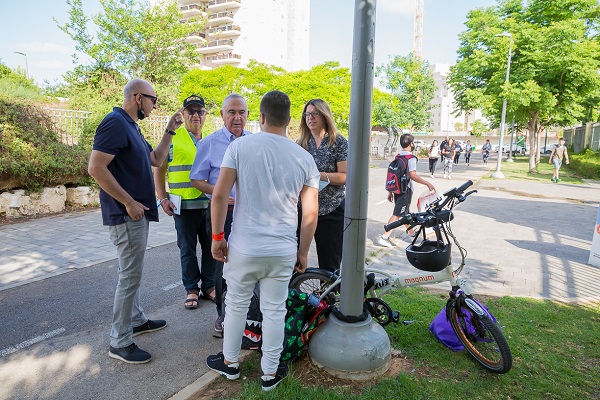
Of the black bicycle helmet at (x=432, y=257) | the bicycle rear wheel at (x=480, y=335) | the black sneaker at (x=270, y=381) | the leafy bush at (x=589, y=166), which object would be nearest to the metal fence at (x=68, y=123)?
the black sneaker at (x=270, y=381)

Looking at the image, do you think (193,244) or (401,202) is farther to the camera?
(401,202)

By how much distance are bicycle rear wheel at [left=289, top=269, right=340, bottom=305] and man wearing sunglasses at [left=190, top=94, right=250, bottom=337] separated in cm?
72

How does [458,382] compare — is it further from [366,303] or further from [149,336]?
[149,336]

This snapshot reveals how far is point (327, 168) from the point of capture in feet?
12.6

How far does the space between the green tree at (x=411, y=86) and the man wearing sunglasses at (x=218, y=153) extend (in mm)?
39213

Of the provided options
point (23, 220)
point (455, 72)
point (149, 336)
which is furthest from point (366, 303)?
point (455, 72)

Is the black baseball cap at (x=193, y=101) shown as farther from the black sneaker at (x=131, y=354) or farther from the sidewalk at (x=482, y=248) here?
the sidewalk at (x=482, y=248)

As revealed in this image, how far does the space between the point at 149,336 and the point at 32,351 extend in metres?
0.94

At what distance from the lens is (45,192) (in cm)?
940

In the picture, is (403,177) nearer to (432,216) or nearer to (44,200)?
(432,216)

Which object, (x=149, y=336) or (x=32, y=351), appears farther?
(x=149, y=336)

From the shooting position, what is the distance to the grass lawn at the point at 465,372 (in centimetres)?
283

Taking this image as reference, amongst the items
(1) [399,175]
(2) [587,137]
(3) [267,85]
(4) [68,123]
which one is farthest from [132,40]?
(2) [587,137]

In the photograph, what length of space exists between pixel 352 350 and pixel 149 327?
78.4 inches
